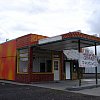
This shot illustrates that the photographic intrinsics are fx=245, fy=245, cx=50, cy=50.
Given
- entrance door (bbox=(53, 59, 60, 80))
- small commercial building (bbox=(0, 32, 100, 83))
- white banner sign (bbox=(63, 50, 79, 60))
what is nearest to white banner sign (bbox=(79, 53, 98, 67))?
white banner sign (bbox=(63, 50, 79, 60))

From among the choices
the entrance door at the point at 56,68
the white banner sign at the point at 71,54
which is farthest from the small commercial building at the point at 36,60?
the white banner sign at the point at 71,54

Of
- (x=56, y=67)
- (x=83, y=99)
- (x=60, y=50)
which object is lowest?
(x=83, y=99)

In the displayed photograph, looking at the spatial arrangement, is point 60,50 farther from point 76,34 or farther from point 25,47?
point 76,34

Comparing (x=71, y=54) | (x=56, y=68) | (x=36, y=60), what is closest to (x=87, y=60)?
(x=71, y=54)

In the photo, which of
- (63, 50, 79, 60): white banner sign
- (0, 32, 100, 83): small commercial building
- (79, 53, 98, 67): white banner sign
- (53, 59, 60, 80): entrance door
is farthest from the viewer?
(53, 59, 60, 80): entrance door

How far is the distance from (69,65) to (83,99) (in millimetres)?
16074

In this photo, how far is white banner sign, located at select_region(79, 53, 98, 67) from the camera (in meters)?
18.6

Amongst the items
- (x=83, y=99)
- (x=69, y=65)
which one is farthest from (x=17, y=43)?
(x=83, y=99)

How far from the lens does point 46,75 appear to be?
24438mm

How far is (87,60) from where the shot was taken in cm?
1933

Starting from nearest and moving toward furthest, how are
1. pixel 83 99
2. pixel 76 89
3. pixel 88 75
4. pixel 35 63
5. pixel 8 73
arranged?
pixel 83 99
pixel 76 89
pixel 35 63
pixel 8 73
pixel 88 75

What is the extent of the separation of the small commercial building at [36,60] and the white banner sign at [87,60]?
1.43 meters

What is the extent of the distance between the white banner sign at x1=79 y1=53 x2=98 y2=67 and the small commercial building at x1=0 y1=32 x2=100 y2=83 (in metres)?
1.43

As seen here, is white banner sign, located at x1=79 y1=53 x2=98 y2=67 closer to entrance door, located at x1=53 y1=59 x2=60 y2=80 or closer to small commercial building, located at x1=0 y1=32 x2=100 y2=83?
small commercial building, located at x1=0 y1=32 x2=100 y2=83
